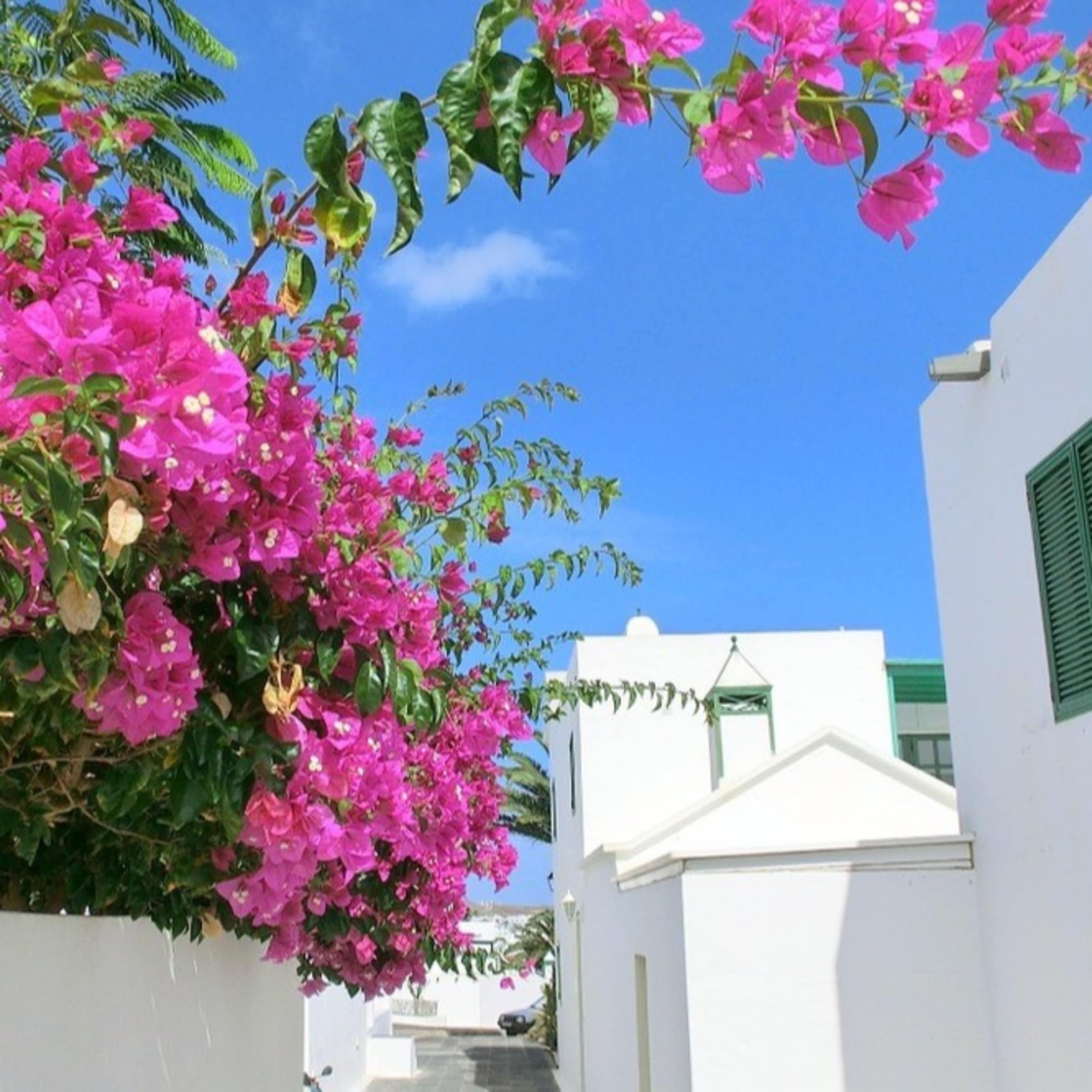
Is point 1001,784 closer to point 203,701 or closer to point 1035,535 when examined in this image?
point 1035,535

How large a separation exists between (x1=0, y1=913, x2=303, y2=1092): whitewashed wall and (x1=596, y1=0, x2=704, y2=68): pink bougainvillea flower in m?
1.97

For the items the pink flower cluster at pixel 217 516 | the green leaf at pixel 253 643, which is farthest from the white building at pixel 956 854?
the green leaf at pixel 253 643

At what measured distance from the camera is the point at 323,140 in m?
1.54

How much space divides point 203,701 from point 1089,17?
1.63 meters

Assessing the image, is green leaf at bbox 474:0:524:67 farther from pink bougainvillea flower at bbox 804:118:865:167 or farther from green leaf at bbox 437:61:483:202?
pink bougainvillea flower at bbox 804:118:865:167

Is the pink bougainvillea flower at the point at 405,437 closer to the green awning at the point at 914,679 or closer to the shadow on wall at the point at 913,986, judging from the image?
the shadow on wall at the point at 913,986

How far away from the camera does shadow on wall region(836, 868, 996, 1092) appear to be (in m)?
6.72

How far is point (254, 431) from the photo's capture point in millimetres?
1948

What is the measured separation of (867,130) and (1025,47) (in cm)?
19

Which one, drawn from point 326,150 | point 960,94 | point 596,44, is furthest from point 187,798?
point 960,94

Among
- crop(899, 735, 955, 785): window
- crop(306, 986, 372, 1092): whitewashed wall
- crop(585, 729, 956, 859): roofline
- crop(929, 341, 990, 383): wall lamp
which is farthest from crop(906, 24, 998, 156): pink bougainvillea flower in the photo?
crop(899, 735, 955, 785): window

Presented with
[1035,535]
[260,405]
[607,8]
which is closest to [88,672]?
[260,405]

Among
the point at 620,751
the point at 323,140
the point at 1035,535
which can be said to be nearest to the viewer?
the point at 323,140

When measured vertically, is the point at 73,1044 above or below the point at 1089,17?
below
